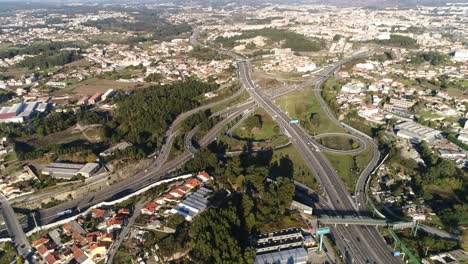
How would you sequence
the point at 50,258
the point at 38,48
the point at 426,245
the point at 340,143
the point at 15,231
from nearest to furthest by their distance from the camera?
1. the point at 50,258
2. the point at 426,245
3. the point at 15,231
4. the point at 340,143
5. the point at 38,48

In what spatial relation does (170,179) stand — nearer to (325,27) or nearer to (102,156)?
(102,156)

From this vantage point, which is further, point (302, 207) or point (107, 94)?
point (107, 94)

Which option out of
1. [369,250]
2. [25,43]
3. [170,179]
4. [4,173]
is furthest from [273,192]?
[25,43]

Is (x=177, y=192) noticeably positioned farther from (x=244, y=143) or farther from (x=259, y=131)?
(x=259, y=131)

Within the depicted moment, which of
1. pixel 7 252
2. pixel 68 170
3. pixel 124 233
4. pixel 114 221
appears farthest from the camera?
pixel 68 170

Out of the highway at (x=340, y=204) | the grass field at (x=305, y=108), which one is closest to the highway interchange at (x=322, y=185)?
the highway at (x=340, y=204)

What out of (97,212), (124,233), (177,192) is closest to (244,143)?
(177,192)
